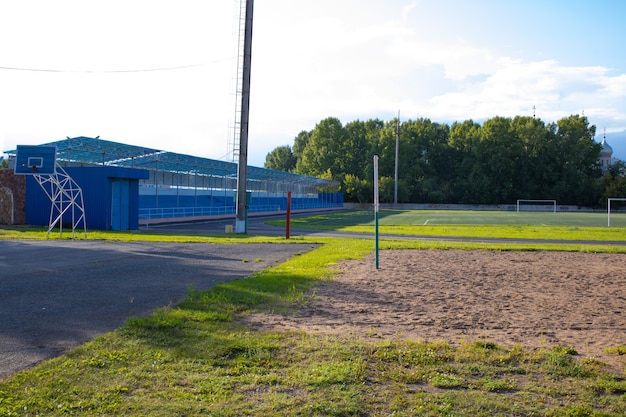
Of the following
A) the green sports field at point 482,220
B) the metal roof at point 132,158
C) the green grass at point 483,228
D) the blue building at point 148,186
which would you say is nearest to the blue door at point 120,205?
the blue building at point 148,186

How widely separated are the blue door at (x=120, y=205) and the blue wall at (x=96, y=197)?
0.17ft

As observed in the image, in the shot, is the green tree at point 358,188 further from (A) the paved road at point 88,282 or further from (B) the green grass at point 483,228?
(A) the paved road at point 88,282

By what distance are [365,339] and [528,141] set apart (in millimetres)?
102191

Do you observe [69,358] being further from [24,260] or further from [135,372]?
[24,260]

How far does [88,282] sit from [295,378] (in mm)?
7235

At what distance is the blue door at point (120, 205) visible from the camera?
30.7 metres

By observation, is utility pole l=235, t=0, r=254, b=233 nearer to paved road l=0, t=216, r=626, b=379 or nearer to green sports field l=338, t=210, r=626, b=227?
paved road l=0, t=216, r=626, b=379

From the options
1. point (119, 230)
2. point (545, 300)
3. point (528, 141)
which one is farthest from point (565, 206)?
point (545, 300)

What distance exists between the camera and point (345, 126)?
379ft

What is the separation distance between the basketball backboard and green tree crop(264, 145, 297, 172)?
117 meters

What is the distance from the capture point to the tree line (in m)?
99.9

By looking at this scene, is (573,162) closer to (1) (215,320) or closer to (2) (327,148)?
(2) (327,148)

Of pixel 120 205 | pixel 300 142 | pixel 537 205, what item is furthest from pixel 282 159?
pixel 120 205

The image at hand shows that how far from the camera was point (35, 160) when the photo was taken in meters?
26.7
